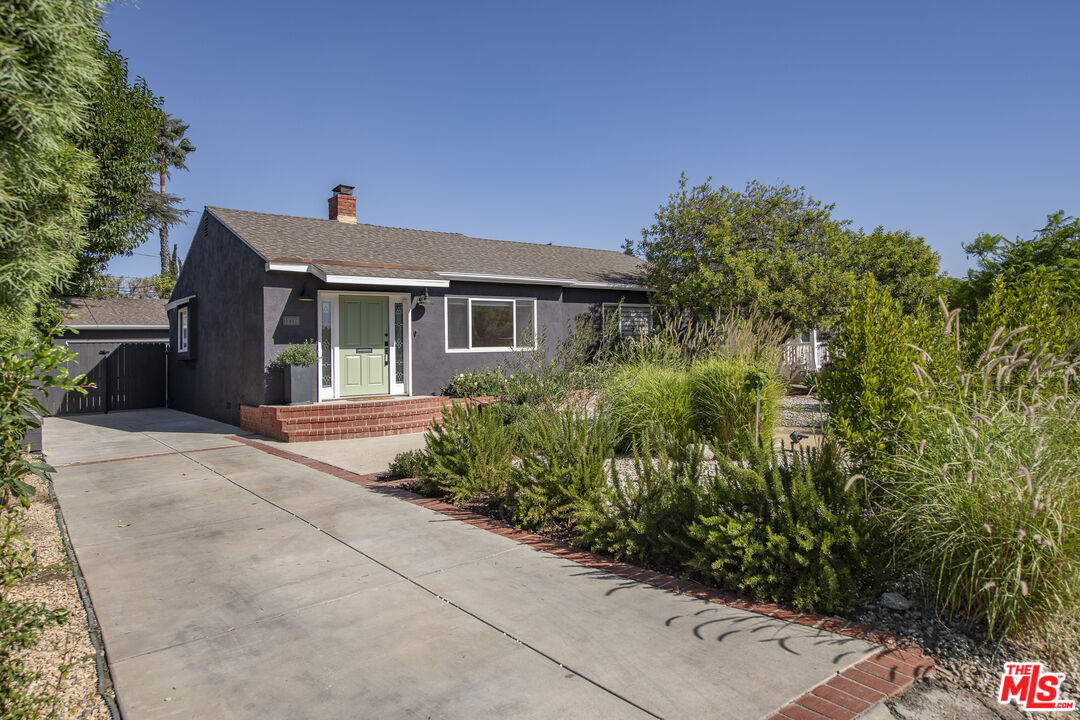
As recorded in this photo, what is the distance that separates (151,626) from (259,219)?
1229 centimetres

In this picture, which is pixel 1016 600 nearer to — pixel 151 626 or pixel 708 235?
pixel 151 626

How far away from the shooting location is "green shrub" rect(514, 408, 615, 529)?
4934mm

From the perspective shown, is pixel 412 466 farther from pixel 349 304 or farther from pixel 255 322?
pixel 255 322

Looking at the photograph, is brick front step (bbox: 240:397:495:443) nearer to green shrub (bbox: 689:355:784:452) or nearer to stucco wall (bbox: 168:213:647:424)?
stucco wall (bbox: 168:213:647:424)

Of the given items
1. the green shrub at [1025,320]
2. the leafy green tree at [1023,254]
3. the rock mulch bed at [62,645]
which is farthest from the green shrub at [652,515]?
the leafy green tree at [1023,254]

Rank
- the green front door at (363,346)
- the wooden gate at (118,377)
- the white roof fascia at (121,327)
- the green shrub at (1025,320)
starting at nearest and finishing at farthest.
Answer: the green shrub at (1025,320)
the green front door at (363,346)
the wooden gate at (118,377)
the white roof fascia at (121,327)

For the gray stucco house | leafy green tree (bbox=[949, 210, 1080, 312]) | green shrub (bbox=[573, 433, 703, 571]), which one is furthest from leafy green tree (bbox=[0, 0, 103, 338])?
leafy green tree (bbox=[949, 210, 1080, 312])

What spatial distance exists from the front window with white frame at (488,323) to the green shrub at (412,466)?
6112mm

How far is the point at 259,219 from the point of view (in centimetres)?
1381

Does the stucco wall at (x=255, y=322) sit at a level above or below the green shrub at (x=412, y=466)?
above

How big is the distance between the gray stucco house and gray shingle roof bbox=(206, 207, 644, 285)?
0.06m

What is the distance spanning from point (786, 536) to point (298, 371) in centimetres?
955

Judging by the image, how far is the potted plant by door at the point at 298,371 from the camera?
10.9 metres

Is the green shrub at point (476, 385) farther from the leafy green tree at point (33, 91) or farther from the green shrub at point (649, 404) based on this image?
the leafy green tree at point (33, 91)
